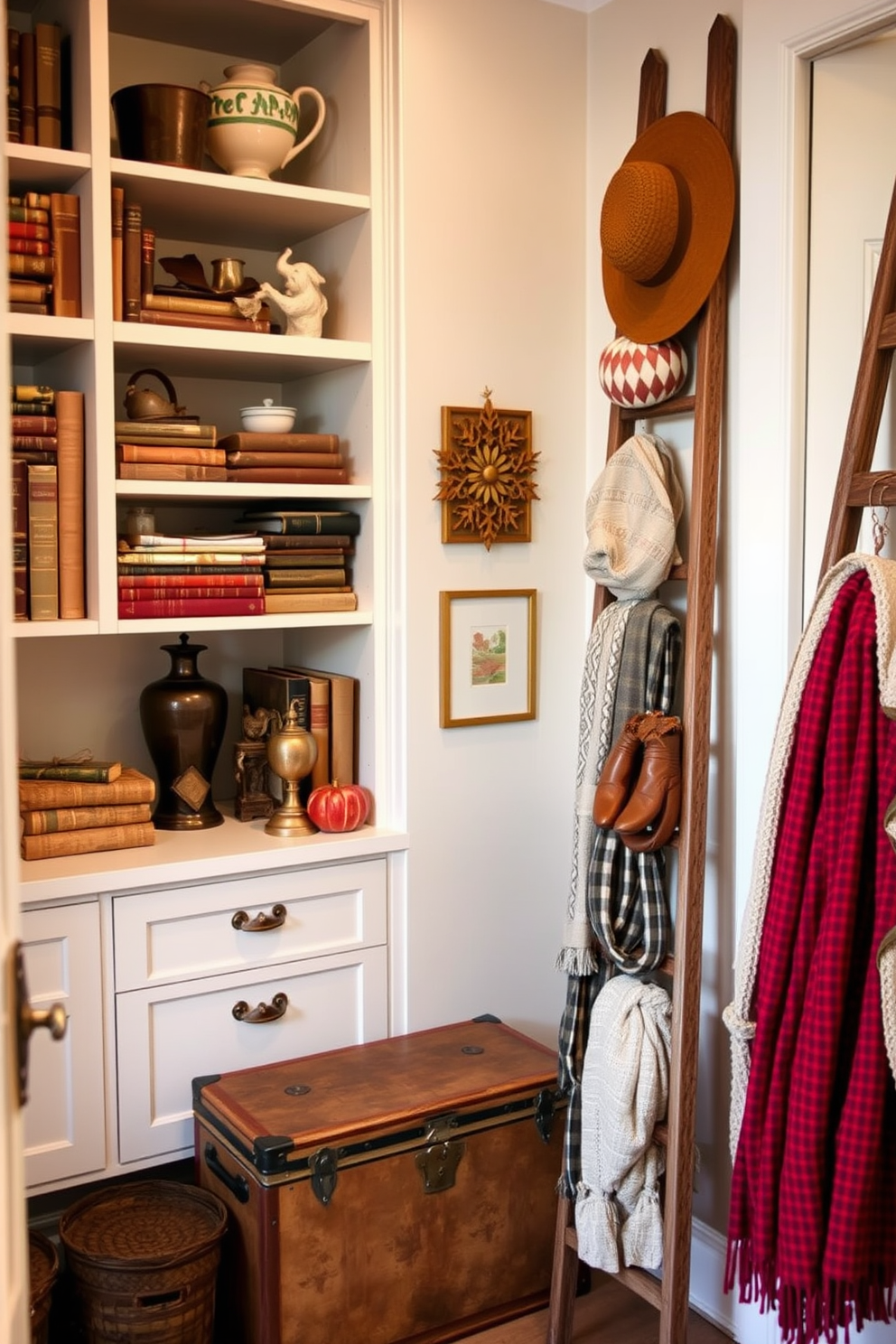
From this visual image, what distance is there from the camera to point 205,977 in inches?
96.8

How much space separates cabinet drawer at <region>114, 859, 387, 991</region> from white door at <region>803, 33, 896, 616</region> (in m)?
1.02

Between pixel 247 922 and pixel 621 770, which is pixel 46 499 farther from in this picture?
pixel 621 770

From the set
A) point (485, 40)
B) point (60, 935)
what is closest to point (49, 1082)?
point (60, 935)

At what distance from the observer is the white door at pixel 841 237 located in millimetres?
2186

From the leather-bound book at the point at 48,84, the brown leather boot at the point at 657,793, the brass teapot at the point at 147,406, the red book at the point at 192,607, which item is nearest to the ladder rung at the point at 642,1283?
the brown leather boot at the point at 657,793

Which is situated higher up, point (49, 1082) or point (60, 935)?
point (60, 935)

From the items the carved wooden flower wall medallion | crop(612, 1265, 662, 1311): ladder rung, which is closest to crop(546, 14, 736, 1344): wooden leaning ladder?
crop(612, 1265, 662, 1311): ladder rung

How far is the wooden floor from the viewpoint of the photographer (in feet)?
8.06

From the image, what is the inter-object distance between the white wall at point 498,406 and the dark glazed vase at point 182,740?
16.3 inches

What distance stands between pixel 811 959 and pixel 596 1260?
2.65ft

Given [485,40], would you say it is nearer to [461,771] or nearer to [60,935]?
[461,771]

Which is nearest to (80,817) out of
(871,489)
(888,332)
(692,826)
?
(692,826)

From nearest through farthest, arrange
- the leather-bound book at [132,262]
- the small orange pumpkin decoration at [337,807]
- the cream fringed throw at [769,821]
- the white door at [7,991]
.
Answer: the white door at [7,991]
the cream fringed throw at [769,821]
the leather-bound book at [132,262]
the small orange pumpkin decoration at [337,807]

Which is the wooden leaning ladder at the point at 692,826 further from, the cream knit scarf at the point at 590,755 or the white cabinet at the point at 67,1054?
the white cabinet at the point at 67,1054
